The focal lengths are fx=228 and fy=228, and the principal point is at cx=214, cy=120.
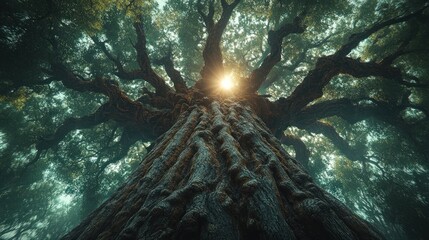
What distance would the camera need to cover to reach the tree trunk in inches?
61.1

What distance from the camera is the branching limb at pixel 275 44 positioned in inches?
332

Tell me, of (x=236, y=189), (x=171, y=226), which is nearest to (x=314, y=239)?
(x=236, y=189)

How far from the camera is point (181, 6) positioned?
47.8 feet

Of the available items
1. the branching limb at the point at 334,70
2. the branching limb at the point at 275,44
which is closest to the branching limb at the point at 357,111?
the branching limb at the point at 334,70

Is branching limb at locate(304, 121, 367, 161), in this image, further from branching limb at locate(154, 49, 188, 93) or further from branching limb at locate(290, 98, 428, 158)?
branching limb at locate(154, 49, 188, 93)

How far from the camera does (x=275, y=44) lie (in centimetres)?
860

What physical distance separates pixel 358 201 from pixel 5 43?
2606cm

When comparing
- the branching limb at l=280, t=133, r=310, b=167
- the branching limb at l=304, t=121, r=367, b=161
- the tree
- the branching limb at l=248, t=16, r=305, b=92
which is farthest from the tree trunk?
the branching limb at l=280, t=133, r=310, b=167

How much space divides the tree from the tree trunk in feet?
0.04

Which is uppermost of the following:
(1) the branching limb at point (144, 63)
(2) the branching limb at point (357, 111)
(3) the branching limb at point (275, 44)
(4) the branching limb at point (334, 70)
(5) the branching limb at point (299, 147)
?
(1) the branching limb at point (144, 63)

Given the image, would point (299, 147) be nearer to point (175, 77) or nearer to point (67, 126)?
point (175, 77)

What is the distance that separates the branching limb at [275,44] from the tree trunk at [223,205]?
615 centimetres

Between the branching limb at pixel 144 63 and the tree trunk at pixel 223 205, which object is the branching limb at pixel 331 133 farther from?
the tree trunk at pixel 223 205

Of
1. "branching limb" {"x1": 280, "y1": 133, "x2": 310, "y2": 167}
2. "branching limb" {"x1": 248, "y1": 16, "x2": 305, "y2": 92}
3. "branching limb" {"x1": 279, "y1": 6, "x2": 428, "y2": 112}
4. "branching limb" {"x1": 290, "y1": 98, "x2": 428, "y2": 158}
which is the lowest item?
"branching limb" {"x1": 280, "y1": 133, "x2": 310, "y2": 167}
